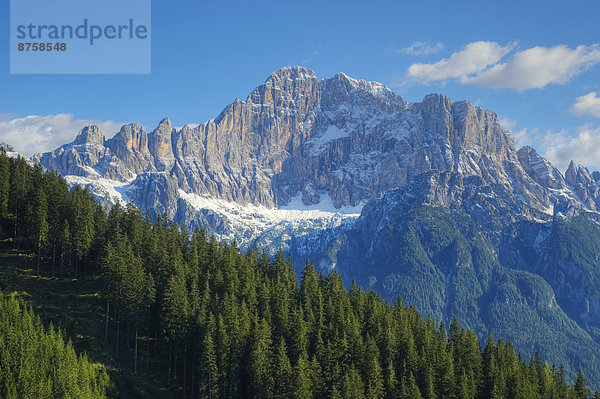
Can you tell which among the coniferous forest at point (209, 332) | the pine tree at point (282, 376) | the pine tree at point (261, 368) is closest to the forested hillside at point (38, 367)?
the coniferous forest at point (209, 332)

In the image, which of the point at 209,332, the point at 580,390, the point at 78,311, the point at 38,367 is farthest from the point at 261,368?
the point at 580,390

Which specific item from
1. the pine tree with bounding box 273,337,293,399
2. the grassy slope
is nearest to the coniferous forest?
the pine tree with bounding box 273,337,293,399

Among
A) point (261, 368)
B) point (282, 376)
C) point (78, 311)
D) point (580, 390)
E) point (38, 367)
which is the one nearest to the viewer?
point (38, 367)

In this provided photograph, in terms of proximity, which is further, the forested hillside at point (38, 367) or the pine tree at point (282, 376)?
the pine tree at point (282, 376)

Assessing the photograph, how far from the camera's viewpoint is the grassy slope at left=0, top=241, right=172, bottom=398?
93.6 meters

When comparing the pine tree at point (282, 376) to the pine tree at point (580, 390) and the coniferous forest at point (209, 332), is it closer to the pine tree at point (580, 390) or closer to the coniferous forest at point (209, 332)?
the coniferous forest at point (209, 332)

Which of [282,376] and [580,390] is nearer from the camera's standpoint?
[282,376]

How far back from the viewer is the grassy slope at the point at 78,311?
93.6 metres

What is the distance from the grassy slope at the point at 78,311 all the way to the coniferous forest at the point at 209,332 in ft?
3.47

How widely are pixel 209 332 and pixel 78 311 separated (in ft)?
81.7

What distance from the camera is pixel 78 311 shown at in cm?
10456

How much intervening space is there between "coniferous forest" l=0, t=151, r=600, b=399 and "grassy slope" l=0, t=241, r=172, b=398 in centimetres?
106

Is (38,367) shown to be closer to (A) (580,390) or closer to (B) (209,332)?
(B) (209,332)

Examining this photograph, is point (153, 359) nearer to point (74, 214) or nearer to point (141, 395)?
point (141, 395)
